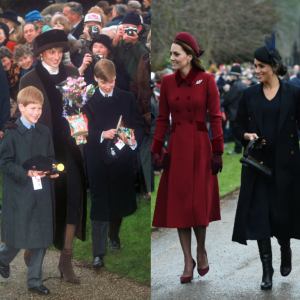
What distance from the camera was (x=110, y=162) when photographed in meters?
4.08

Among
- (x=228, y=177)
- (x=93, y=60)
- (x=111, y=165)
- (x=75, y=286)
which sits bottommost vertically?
(x=228, y=177)

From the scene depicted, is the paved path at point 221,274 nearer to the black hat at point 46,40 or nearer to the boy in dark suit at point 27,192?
the boy in dark suit at point 27,192

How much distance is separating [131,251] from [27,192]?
90 cm

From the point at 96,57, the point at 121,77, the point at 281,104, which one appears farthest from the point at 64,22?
the point at 281,104

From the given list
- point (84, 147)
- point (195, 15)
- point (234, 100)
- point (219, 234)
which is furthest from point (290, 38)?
point (84, 147)

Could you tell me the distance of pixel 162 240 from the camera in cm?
620

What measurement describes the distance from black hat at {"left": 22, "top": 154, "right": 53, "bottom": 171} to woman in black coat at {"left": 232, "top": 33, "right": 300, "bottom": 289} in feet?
5.76

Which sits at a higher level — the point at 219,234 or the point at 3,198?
the point at 3,198

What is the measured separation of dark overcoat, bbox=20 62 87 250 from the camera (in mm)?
3883

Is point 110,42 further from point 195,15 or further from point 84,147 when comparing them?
point 195,15

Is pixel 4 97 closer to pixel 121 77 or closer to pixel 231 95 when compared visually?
pixel 121 77

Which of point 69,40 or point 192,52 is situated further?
point 192,52

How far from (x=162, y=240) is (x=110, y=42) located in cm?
294

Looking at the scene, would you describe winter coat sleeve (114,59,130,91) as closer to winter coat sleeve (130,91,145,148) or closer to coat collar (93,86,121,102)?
coat collar (93,86,121,102)
